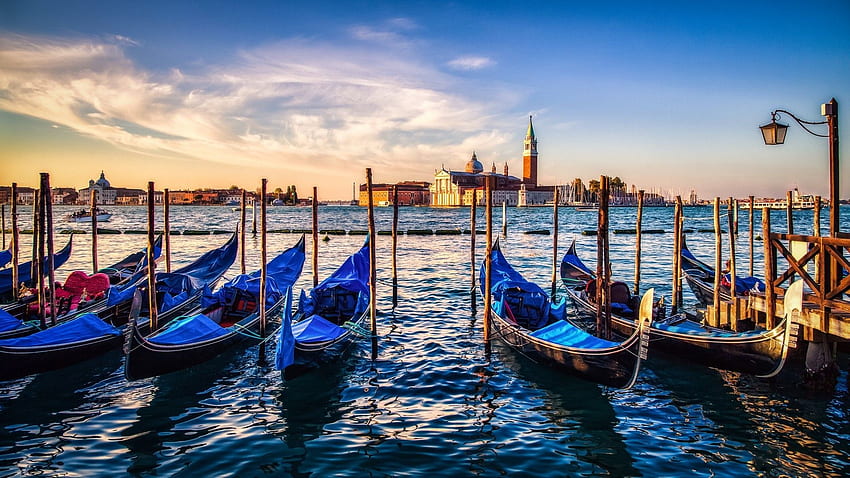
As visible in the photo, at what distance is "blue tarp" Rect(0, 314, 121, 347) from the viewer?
5754mm

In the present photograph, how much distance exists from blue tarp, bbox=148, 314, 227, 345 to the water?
414mm

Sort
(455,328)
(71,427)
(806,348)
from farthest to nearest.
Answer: (455,328)
(806,348)
(71,427)

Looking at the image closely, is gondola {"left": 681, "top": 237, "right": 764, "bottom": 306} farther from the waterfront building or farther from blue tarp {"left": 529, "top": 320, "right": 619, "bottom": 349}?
the waterfront building

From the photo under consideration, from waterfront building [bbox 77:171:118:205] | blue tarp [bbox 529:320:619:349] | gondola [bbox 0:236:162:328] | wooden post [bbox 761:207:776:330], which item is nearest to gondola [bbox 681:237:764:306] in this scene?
wooden post [bbox 761:207:776:330]

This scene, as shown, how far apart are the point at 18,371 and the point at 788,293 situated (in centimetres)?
771

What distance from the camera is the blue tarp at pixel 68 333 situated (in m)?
5.75

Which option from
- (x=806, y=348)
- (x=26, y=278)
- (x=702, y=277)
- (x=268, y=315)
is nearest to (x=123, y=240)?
(x=26, y=278)

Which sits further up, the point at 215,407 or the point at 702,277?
the point at 702,277

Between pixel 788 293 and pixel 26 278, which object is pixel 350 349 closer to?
pixel 788 293

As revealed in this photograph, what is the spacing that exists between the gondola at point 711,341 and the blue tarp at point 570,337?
1121 millimetres

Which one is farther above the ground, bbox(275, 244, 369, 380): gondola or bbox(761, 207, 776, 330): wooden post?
bbox(761, 207, 776, 330): wooden post

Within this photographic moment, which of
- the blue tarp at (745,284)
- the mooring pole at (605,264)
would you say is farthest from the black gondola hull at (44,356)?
the blue tarp at (745,284)

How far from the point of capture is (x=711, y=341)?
5969mm

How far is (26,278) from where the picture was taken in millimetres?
10125
